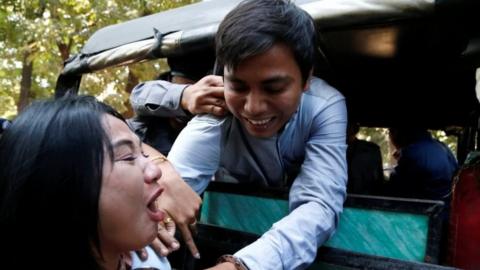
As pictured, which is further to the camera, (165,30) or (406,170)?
(406,170)

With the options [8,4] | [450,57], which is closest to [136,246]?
[450,57]

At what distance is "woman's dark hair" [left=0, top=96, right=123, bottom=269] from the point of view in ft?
3.47

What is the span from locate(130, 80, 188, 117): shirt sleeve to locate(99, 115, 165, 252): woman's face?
782 millimetres

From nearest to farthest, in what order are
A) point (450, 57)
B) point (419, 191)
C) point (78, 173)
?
1. point (78, 173)
2. point (450, 57)
3. point (419, 191)

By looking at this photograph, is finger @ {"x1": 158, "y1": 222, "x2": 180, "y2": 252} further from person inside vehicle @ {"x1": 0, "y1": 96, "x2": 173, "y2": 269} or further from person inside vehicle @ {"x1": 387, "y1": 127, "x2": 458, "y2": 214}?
person inside vehicle @ {"x1": 387, "y1": 127, "x2": 458, "y2": 214}

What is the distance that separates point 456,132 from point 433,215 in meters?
3.45

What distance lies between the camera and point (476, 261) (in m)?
1.63

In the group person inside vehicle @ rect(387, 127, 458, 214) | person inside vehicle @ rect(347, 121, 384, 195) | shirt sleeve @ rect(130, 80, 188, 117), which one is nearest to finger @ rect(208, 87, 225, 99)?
shirt sleeve @ rect(130, 80, 188, 117)

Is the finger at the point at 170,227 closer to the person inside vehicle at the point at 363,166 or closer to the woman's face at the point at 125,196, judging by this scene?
the woman's face at the point at 125,196

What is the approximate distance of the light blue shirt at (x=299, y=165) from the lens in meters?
1.49

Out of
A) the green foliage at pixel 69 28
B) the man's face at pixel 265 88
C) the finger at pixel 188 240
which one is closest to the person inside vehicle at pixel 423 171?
the man's face at pixel 265 88

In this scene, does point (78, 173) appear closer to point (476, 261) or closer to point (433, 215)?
point (433, 215)

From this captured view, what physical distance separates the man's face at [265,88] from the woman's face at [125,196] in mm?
491

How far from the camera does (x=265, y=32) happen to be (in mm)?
1581
